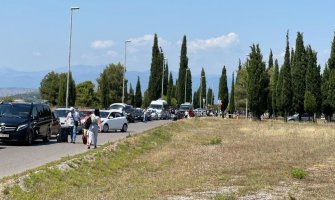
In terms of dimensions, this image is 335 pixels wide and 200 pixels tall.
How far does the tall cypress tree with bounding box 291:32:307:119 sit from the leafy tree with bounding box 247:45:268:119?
3807mm

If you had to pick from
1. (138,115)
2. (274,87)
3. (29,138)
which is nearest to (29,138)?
(29,138)

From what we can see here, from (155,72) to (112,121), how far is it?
6373cm

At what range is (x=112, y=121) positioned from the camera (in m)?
40.7

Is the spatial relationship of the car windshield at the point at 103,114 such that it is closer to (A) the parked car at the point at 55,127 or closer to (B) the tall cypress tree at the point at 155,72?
(A) the parked car at the point at 55,127

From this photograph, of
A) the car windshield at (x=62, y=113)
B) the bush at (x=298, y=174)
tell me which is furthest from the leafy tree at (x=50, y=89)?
the bush at (x=298, y=174)

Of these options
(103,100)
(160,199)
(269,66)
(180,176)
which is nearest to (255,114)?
(103,100)

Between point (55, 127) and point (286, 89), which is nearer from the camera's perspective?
point (55, 127)

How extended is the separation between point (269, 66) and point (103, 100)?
3502 cm

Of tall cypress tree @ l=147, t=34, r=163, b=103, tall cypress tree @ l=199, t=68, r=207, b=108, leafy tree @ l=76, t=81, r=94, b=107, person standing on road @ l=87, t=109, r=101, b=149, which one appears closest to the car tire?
person standing on road @ l=87, t=109, r=101, b=149

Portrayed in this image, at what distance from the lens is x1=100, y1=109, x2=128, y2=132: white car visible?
132 ft

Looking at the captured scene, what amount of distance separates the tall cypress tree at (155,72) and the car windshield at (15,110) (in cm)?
7633

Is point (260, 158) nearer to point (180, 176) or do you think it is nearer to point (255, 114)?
point (180, 176)

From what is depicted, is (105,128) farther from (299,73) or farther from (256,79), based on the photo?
(299,73)

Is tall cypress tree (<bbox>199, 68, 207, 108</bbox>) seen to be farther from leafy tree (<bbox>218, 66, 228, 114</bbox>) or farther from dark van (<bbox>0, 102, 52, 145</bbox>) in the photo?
dark van (<bbox>0, 102, 52, 145</bbox>)
